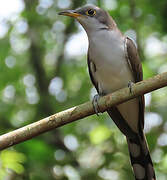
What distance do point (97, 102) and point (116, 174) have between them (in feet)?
6.08

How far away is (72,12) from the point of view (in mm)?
4902

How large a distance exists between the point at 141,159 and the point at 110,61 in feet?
3.99

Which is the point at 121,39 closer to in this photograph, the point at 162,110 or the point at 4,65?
the point at 162,110

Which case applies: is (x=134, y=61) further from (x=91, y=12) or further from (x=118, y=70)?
(x=91, y=12)

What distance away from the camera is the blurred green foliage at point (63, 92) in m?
4.89

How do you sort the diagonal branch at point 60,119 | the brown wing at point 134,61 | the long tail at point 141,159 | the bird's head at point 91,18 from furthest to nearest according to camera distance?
1. the bird's head at point 91,18
2. the brown wing at point 134,61
3. the long tail at point 141,159
4. the diagonal branch at point 60,119

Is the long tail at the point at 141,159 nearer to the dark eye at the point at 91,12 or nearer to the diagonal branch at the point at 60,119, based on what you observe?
the diagonal branch at the point at 60,119

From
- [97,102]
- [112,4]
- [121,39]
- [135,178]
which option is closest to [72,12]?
Result: [121,39]

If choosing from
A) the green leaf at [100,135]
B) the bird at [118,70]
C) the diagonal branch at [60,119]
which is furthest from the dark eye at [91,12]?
the diagonal branch at [60,119]

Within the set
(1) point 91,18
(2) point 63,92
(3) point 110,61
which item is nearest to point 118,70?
(3) point 110,61

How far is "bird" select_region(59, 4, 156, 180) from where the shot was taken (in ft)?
14.9

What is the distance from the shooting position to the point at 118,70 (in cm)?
455

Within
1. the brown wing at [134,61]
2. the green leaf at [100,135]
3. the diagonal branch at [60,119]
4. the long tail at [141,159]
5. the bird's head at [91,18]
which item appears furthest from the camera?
the green leaf at [100,135]

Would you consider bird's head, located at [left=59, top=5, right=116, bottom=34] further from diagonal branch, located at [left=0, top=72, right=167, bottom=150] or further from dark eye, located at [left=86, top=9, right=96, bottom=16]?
diagonal branch, located at [left=0, top=72, right=167, bottom=150]
